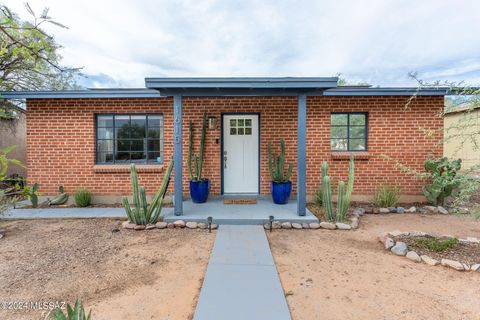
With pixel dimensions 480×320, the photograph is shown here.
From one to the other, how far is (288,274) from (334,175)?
13.5 ft

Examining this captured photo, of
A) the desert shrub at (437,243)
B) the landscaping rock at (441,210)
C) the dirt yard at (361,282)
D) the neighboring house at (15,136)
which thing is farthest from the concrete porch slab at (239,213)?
the neighboring house at (15,136)

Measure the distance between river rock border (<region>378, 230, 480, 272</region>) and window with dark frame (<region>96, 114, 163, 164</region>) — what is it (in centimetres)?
550

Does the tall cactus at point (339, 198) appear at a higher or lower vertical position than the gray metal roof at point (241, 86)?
lower

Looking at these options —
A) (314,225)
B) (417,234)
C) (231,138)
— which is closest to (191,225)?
(314,225)

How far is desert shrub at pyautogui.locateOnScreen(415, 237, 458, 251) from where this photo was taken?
13.0 feet

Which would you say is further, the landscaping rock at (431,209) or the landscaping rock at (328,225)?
the landscaping rock at (431,209)

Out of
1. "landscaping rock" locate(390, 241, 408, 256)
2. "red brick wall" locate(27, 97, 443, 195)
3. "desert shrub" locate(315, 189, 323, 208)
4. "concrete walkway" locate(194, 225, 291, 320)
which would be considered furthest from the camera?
"red brick wall" locate(27, 97, 443, 195)

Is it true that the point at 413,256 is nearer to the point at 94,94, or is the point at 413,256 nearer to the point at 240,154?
the point at 240,154

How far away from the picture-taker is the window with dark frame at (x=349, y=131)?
691 cm

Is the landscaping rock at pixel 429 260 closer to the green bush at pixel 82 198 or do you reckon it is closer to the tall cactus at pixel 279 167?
the tall cactus at pixel 279 167

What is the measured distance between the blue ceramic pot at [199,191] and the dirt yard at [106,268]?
4.91 ft

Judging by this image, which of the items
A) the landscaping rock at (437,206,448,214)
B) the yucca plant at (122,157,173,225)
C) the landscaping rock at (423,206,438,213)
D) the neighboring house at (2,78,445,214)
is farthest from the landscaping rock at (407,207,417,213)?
the yucca plant at (122,157,173,225)

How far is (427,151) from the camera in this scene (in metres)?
6.80

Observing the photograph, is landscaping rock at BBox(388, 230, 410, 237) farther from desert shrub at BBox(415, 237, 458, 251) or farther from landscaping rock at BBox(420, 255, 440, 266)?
landscaping rock at BBox(420, 255, 440, 266)
